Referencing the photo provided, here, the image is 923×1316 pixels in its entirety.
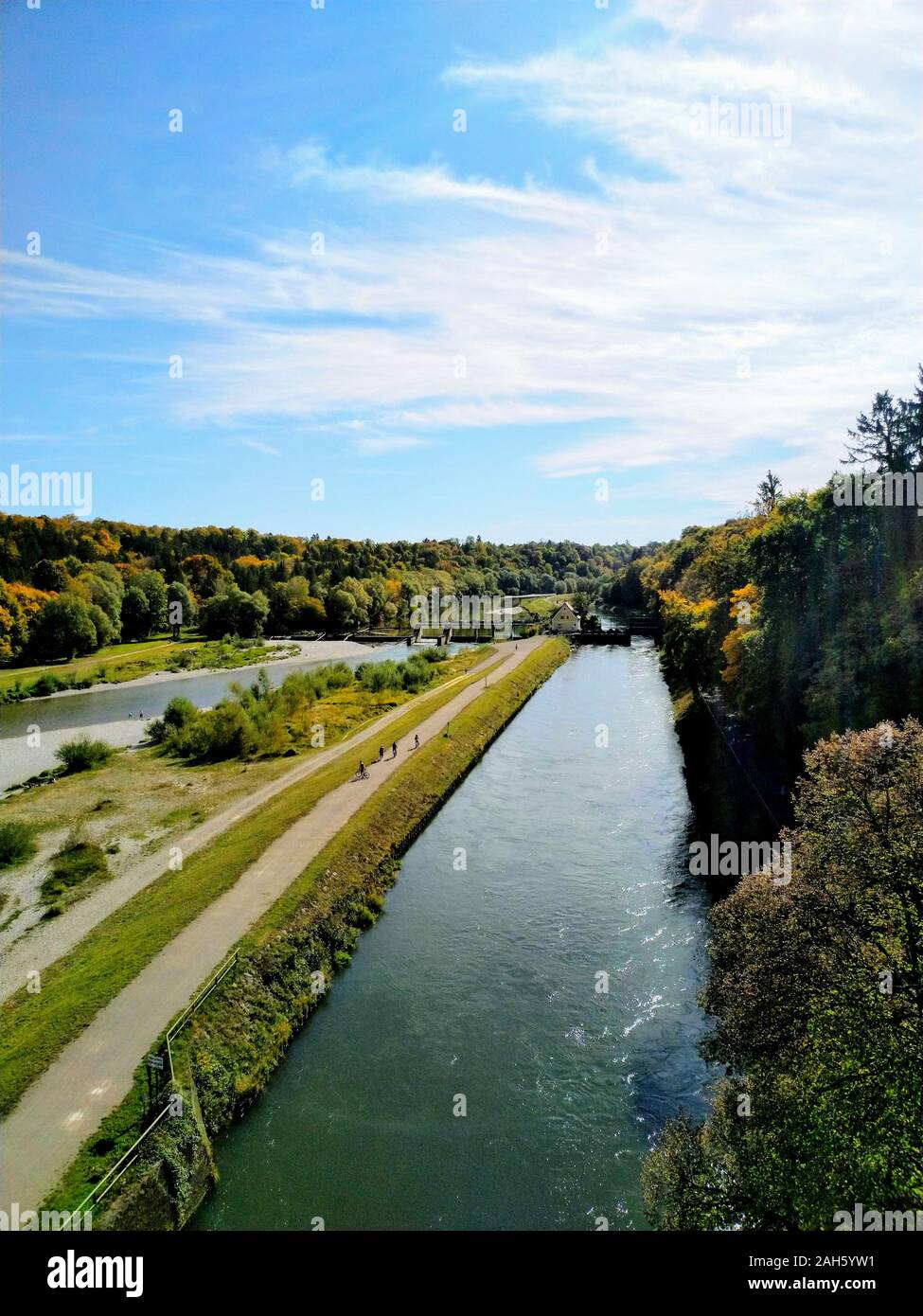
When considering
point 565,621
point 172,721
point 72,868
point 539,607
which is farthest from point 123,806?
point 539,607

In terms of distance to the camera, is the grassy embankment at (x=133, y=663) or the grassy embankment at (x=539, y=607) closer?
the grassy embankment at (x=133, y=663)

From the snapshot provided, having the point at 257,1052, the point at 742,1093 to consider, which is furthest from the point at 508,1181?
the point at 257,1052

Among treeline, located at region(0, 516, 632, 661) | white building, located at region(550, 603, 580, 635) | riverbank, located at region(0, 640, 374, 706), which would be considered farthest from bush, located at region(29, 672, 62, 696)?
white building, located at region(550, 603, 580, 635)

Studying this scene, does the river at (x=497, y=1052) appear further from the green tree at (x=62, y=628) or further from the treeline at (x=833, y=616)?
the green tree at (x=62, y=628)

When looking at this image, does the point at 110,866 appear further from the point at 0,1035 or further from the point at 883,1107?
the point at 883,1107

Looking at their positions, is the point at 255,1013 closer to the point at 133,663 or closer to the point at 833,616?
the point at 833,616

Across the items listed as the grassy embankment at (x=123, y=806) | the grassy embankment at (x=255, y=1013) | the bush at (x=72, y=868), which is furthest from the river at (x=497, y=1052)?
the bush at (x=72, y=868)
